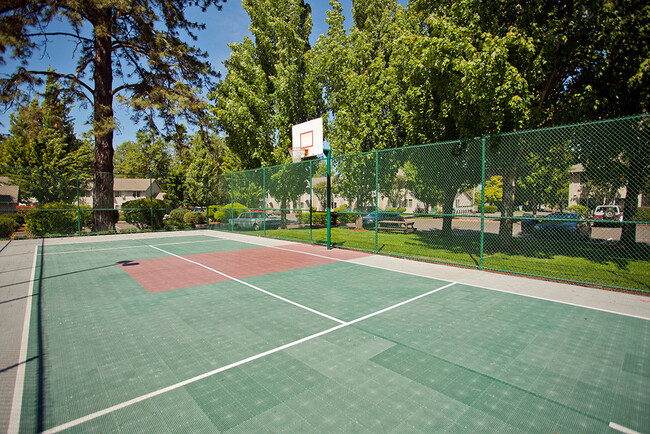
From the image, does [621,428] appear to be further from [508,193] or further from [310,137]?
[310,137]

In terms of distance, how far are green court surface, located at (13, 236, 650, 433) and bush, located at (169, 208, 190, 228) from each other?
53.9ft

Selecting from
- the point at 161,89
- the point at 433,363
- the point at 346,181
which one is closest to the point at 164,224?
the point at 161,89

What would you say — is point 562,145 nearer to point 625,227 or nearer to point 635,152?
point 635,152

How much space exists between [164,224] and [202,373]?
20.3 metres

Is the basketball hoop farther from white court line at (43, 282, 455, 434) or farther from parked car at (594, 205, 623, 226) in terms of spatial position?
parked car at (594, 205, 623, 226)

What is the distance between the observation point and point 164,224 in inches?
834

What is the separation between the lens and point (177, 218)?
2312 centimetres

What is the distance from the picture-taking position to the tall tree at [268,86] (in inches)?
768

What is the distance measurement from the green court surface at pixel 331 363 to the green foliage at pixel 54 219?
13.5 m

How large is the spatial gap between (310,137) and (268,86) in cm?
1017

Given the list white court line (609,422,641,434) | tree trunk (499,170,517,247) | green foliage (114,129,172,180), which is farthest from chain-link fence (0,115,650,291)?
green foliage (114,129,172,180)

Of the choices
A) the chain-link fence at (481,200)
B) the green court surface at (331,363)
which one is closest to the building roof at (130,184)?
the chain-link fence at (481,200)

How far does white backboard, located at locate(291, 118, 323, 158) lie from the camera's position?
12.7 metres

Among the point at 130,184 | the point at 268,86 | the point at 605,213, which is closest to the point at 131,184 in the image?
the point at 130,184
